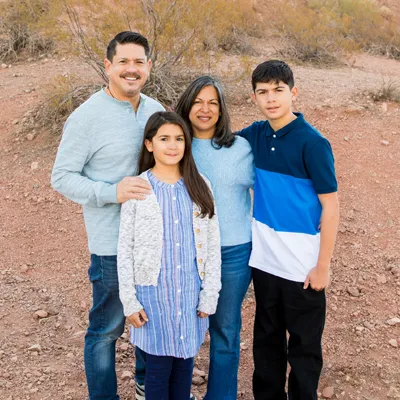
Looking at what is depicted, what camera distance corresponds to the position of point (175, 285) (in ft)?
7.70

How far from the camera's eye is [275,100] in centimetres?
236

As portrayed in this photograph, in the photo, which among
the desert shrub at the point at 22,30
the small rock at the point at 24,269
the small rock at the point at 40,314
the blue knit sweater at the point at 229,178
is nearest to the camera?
the blue knit sweater at the point at 229,178

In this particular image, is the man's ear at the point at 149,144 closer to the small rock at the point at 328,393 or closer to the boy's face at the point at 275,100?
the boy's face at the point at 275,100

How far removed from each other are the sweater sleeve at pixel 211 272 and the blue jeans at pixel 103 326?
0.40m

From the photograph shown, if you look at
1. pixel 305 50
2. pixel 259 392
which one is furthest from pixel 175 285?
pixel 305 50

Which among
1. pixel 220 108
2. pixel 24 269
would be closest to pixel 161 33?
pixel 24 269

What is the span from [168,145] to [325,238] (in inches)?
30.7

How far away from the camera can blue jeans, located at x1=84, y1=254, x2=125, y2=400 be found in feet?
8.05

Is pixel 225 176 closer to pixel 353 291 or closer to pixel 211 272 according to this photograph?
pixel 211 272

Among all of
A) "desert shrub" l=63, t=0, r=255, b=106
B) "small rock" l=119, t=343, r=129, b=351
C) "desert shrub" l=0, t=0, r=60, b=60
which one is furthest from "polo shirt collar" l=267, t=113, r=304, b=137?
"desert shrub" l=0, t=0, r=60, b=60

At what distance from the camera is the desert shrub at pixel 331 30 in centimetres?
915

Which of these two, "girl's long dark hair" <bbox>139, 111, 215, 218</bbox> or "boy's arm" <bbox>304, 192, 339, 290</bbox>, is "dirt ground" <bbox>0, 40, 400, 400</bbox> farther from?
"girl's long dark hair" <bbox>139, 111, 215, 218</bbox>

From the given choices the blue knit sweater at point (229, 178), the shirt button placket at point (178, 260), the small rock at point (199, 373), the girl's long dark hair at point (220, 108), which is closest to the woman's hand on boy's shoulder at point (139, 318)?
the shirt button placket at point (178, 260)

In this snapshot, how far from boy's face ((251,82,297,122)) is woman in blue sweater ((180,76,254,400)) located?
0.66ft
